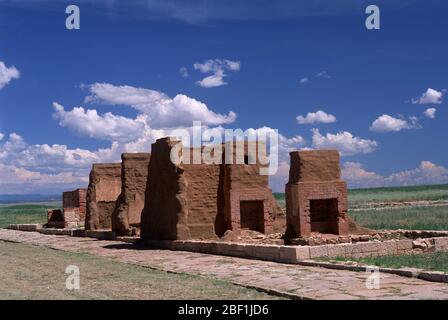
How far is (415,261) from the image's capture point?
13148 millimetres

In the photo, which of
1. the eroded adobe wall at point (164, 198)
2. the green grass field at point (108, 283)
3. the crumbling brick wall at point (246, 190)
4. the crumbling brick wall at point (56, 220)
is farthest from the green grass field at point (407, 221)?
the crumbling brick wall at point (56, 220)

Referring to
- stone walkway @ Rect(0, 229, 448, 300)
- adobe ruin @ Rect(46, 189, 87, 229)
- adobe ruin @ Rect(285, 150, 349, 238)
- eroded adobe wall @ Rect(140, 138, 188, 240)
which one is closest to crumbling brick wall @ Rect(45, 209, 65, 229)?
adobe ruin @ Rect(46, 189, 87, 229)

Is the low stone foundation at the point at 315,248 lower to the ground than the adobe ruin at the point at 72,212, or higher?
lower

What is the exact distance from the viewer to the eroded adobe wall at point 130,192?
23562 mm

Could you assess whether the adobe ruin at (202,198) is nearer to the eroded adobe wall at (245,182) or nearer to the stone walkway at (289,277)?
the eroded adobe wall at (245,182)

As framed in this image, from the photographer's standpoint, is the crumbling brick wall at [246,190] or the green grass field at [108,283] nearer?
the green grass field at [108,283]

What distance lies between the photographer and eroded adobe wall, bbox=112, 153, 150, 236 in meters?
23.6

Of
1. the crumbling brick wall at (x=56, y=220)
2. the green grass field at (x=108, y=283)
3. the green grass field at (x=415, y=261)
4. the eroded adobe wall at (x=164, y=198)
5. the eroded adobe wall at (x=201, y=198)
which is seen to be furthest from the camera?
the crumbling brick wall at (x=56, y=220)

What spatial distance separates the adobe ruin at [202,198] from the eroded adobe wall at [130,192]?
3.27m

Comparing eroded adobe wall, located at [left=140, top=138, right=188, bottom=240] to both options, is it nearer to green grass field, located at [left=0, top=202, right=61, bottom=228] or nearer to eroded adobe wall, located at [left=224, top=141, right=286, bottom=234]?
eroded adobe wall, located at [left=224, top=141, right=286, bottom=234]

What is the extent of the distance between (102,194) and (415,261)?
18.2 meters

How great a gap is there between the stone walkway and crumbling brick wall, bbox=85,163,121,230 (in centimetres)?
1037
